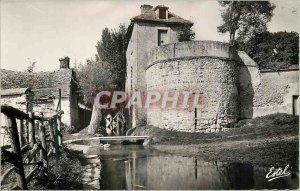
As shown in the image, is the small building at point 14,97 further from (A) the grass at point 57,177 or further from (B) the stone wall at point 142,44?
(B) the stone wall at point 142,44

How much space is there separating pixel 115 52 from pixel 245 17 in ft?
8.96

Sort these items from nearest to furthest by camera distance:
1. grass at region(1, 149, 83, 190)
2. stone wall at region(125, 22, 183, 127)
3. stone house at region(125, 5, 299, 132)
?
grass at region(1, 149, 83, 190) < stone house at region(125, 5, 299, 132) < stone wall at region(125, 22, 183, 127)

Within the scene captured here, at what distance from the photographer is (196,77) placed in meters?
6.69

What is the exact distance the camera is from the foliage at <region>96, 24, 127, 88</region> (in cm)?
523

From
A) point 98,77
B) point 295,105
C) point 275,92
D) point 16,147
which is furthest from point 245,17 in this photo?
point 16,147

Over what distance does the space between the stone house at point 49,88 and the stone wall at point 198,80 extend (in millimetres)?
1340

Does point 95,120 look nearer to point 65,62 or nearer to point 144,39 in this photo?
point 65,62

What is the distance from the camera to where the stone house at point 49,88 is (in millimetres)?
4723

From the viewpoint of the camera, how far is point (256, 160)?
4.64 metres

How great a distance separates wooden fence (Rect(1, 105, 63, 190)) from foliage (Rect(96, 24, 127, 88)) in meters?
1.11

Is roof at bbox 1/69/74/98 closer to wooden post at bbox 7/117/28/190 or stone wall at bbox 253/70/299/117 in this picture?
wooden post at bbox 7/117/28/190

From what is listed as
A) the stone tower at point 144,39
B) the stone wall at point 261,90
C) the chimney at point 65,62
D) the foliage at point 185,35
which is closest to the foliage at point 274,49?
the stone wall at point 261,90

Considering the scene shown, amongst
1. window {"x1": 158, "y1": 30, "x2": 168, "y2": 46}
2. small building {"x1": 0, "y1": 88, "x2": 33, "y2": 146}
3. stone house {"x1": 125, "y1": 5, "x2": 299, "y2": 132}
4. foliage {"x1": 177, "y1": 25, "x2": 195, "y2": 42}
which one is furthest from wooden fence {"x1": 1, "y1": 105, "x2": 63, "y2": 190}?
foliage {"x1": 177, "y1": 25, "x2": 195, "y2": 42}

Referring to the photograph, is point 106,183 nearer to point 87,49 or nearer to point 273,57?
point 87,49
